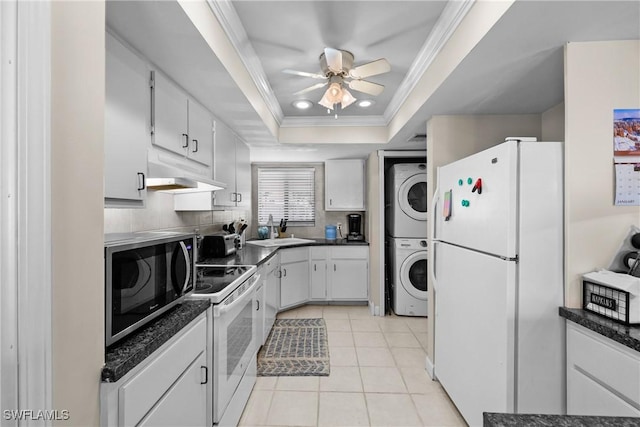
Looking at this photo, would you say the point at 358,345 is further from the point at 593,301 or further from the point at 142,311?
the point at 142,311

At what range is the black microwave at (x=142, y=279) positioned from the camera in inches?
38.1

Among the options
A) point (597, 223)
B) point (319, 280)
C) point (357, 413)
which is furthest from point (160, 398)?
point (319, 280)

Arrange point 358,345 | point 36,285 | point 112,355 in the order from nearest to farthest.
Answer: point 36,285
point 112,355
point 358,345

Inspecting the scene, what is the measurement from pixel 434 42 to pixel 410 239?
2508mm

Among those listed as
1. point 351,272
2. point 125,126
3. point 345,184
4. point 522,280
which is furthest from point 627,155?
point 345,184

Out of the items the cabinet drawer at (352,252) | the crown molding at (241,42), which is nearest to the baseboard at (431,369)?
the cabinet drawer at (352,252)

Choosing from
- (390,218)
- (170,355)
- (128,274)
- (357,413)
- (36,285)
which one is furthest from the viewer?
(390,218)

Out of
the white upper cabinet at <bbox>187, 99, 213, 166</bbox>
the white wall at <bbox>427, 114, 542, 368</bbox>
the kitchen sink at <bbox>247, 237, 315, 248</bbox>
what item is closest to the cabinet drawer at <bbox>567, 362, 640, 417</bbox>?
the white wall at <bbox>427, 114, 542, 368</bbox>

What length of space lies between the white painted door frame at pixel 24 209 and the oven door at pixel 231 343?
3.23 feet

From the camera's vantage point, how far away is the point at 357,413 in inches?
82.0

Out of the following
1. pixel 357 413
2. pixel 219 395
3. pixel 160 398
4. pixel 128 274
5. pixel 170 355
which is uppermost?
pixel 128 274

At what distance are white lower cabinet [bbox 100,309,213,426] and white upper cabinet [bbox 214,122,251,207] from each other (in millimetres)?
1489

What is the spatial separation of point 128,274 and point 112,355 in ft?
0.82

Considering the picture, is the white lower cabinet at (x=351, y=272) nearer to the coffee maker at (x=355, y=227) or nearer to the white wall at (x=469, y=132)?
the coffee maker at (x=355, y=227)
